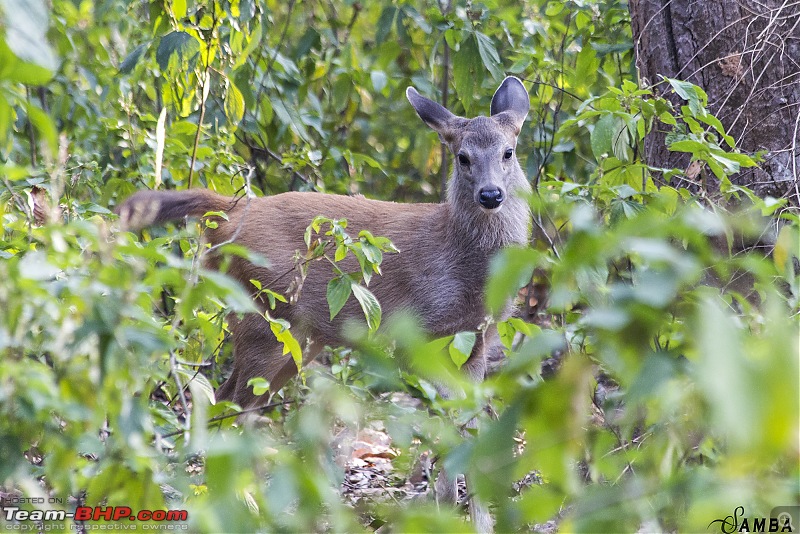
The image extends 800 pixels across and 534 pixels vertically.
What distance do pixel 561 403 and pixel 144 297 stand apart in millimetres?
1142

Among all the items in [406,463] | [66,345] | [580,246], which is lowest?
[406,463]

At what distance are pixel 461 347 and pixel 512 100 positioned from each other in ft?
12.3

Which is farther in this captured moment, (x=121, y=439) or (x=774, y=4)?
(x=774, y=4)

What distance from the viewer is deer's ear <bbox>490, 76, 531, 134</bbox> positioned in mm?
6176

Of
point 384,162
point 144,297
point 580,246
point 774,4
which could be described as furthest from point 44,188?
point 384,162

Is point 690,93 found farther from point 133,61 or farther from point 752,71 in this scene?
point 133,61

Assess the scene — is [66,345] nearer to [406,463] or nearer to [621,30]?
[406,463]

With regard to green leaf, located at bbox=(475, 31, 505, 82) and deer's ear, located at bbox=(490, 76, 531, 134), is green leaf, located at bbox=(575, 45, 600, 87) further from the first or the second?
green leaf, located at bbox=(475, 31, 505, 82)

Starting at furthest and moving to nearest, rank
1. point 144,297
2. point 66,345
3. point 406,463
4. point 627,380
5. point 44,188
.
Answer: point 44,188 → point 406,463 → point 144,297 → point 66,345 → point 627,380

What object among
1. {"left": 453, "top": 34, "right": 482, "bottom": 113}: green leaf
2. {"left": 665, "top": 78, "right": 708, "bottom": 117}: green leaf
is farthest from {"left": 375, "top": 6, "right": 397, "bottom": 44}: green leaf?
{"left": 665, "top": 78, "right": 708, "bottom": 117}: green leaf

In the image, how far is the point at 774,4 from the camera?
4.55m
